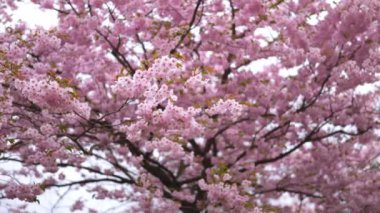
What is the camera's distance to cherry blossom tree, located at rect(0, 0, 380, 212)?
18.9 feet

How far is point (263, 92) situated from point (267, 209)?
277cm

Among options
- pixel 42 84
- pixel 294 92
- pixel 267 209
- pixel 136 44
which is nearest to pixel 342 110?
pixel 294 92

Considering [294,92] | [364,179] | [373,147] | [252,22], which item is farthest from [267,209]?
[373,147]

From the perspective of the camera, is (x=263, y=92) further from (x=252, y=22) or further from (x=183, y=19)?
(x=183, y=19)

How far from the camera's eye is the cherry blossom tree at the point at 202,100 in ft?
18.9

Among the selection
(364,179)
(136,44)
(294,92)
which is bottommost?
(364,179)

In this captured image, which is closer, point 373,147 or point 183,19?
point 183,19

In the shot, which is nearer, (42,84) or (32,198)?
(42,84)

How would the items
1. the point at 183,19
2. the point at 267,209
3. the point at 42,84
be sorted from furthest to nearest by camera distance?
the point at 183,19, the point at 267,209, the point at 42,84

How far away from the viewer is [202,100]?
904cm

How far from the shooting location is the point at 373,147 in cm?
1205

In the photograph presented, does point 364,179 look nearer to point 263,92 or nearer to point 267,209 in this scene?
point 263,92

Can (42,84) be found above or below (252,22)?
below

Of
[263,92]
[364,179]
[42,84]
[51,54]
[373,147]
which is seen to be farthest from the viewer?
[373,147]
